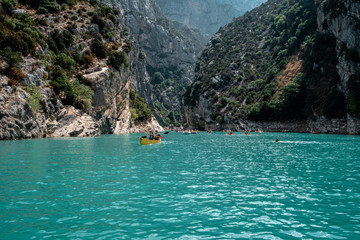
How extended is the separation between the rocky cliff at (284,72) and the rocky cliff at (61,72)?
50437mm

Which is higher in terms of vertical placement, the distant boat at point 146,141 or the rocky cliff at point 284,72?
the rocky cliff at point 284,72


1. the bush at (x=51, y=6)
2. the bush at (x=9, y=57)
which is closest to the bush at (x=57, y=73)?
the bush at (x=9, y=57)

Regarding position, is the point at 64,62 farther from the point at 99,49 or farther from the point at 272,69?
the point at 272,69

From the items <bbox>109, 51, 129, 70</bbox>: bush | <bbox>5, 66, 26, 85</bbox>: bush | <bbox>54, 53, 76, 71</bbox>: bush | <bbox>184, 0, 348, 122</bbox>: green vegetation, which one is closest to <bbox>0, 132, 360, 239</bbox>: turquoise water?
<bbox>5, 66, 26, 85</bbox>: bush

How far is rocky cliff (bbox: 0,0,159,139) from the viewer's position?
46.7 meters

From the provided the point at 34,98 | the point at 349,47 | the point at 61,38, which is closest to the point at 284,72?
the point at 349,47

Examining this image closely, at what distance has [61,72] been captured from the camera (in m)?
60.9

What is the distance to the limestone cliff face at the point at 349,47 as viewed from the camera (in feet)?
196

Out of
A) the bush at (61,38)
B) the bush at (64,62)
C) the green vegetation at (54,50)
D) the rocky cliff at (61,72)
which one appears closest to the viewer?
the rocky cliff at (61,72)

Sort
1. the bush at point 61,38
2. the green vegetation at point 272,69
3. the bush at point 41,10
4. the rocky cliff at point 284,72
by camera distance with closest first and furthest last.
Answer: the rocky cliff at point 284,72 < the bush at point 61,38 < the bush at point 41,10 < the green vegetation at point 272,69

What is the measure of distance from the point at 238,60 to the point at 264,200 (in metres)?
132

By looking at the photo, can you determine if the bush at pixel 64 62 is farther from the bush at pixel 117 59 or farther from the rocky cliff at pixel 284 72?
the rocky cliff at pixel 284 72

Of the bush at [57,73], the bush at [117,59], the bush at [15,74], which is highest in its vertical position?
the bush at [117,59]

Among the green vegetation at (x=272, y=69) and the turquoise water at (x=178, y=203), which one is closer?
the turquoise water at (x=178, y=203)
